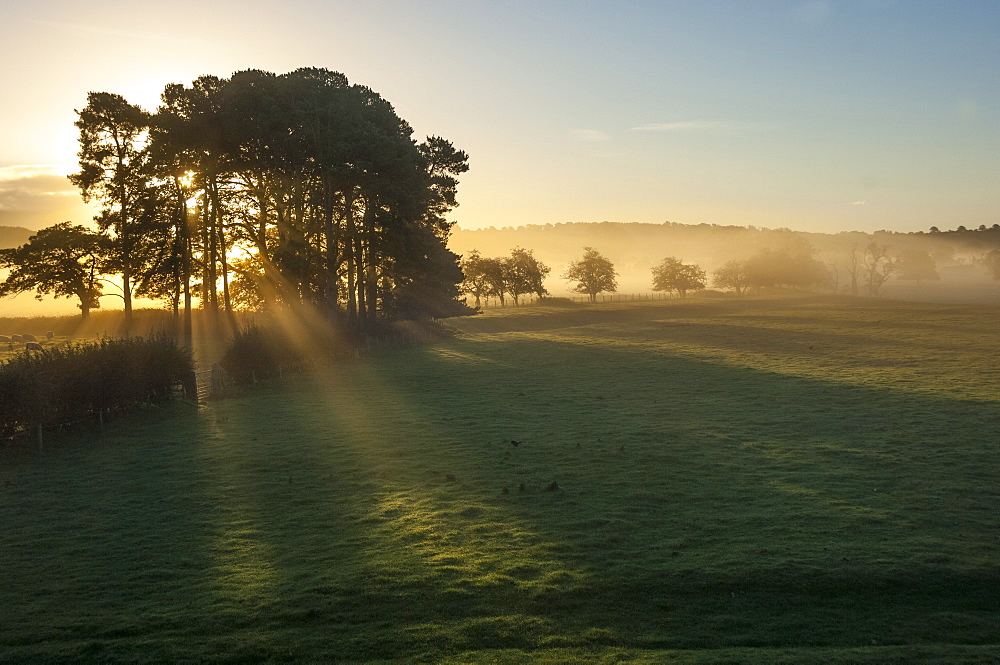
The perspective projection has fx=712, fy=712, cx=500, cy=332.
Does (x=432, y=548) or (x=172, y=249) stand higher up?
(x=172, y=249)

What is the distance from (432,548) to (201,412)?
21.3 metres

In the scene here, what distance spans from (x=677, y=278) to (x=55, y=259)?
141 m

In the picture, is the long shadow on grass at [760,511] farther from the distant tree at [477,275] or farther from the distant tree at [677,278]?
the distant tree at [677,278]

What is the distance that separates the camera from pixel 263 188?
182 ft

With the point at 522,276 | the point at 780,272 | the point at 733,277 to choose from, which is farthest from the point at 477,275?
the point at 780,272

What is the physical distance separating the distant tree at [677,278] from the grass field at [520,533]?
476ft

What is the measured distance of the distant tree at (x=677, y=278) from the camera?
17520 cm

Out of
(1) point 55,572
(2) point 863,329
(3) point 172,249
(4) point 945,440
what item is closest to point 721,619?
(1) point 55,572

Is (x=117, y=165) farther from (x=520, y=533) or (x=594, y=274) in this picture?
(x=594, y=274)

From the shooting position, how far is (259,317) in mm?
62531

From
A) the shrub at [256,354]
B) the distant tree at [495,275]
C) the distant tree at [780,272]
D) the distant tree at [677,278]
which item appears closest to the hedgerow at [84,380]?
the shrub at [256,354]

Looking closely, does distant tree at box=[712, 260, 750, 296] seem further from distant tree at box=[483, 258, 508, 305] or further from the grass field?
the grass field

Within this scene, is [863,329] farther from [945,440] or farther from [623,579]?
[623,579]

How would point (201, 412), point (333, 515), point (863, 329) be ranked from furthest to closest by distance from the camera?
1. point (863, 329)
2. point (201, 412)
3. point (333, 515)
